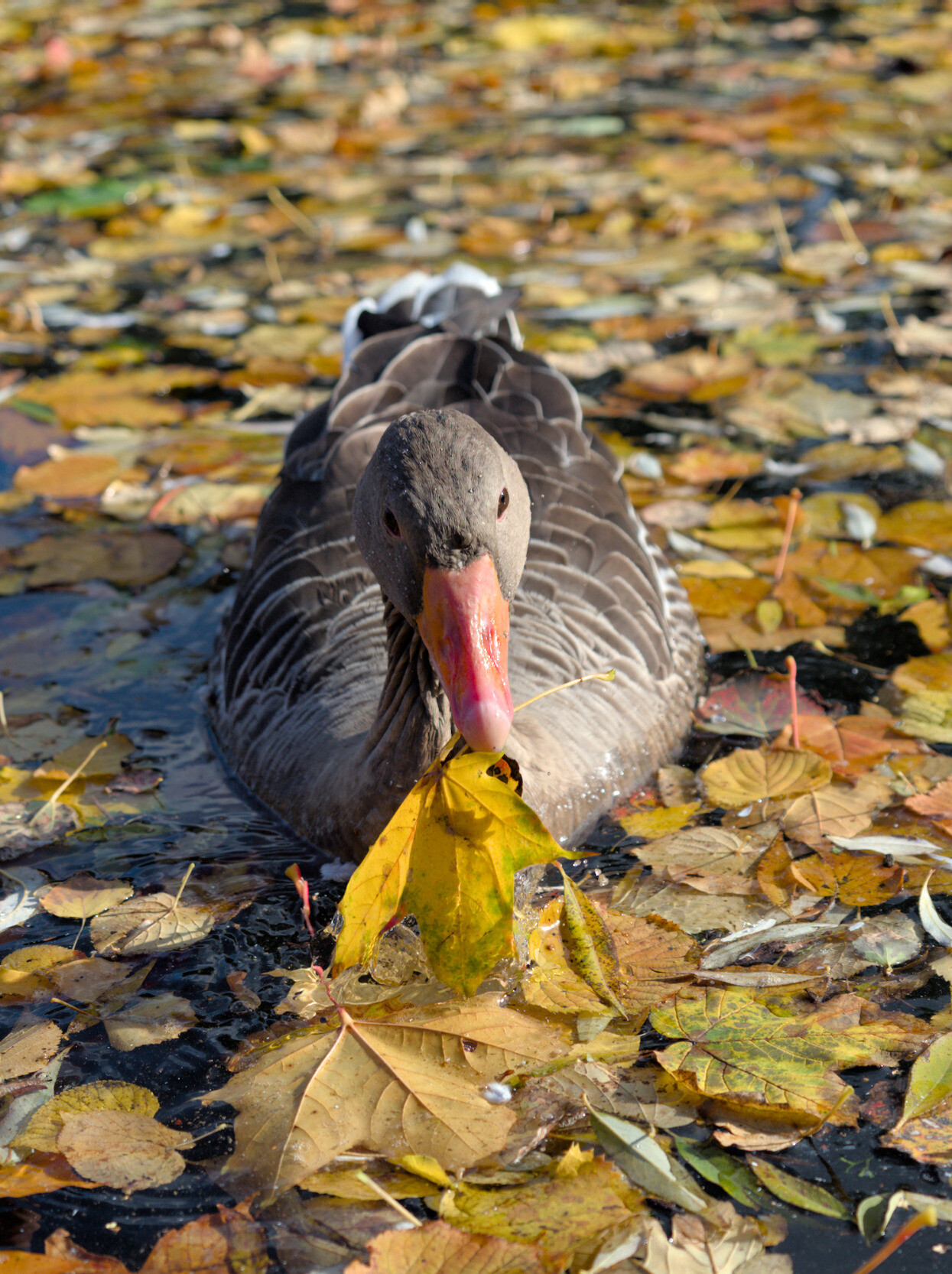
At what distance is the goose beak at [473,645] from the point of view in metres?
3.71

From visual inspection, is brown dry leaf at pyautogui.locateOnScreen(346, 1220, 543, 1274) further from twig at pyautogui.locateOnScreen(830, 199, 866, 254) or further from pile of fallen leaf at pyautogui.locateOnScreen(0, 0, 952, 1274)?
twig at pyautogui.locateOnScreen(830, 199, 866, 254)

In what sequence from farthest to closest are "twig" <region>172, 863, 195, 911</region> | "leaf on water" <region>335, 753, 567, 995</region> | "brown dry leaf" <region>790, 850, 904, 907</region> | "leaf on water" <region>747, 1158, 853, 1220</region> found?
"twig" <region>172, 863, 195, 911</region>
"brown dry leaf" <region>790, 850, 904, 907</region>
"leaf on water" <region>335, 753, 567, 995</region>
"leaf on water" <region>747, 1158, 853, 1220</region>

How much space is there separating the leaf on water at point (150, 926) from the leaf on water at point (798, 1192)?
2.04 meters

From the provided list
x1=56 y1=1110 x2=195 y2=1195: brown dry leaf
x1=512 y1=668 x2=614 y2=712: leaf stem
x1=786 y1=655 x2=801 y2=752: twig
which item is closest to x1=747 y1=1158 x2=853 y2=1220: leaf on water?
x1=512 y1=668 x2=614 y2=712: leaf stem

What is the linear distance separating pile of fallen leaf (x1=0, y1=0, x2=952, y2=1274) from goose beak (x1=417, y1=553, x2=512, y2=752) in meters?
0.12

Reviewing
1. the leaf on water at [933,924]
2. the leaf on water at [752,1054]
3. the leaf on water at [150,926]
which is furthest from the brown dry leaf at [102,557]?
the leaf on water at [933,924]

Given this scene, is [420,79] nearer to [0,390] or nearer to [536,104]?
[536,104]

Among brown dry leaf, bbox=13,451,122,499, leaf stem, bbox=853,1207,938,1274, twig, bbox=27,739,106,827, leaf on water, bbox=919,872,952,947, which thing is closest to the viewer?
leaf stem, bbox=853,1207,938,1274

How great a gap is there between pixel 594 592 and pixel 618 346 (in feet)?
11.8

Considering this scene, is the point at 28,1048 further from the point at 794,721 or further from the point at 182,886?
the point at 794,721

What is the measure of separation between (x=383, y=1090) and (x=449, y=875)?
0.61 m

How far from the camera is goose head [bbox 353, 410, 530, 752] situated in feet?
12.5

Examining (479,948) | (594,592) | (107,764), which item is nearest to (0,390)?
(107,764)

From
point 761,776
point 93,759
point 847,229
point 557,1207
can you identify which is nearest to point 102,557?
point 93,759
